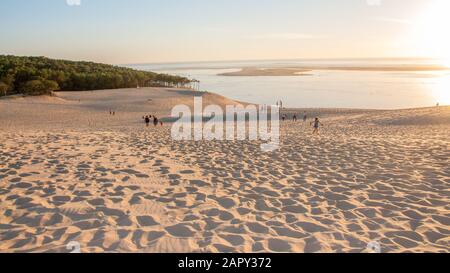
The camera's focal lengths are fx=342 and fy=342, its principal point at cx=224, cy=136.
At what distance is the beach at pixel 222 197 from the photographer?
475cm

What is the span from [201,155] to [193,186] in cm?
333

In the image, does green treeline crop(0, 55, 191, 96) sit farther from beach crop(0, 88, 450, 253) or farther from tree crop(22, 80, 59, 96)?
beach crop(0, 88, 450, 253)

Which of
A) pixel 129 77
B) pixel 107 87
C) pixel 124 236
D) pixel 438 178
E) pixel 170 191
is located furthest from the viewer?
pixel 129 77

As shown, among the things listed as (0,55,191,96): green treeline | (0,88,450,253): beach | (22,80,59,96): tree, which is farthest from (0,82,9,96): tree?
(0,88,450,253): beach

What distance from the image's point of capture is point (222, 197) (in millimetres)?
6531

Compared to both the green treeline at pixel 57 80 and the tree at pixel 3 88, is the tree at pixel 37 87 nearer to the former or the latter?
the green treeline at pixel 57 80

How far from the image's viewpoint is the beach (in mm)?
4746

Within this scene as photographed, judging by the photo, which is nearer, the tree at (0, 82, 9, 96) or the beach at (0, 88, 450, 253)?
the beach at (0, 88, 450, 253)

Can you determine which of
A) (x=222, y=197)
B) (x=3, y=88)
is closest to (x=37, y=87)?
(x=3, y=88)

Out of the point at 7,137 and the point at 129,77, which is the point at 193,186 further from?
the point at 129,77

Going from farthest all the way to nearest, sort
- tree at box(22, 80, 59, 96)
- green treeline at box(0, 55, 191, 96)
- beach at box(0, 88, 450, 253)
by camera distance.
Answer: green treeline at box(0, 55, 191, 96) → tree at box(22, 80, 59, 96) → beach at box(0, 88, 450, 253)

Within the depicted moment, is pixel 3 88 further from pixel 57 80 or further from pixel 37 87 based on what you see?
pixel 57 80
